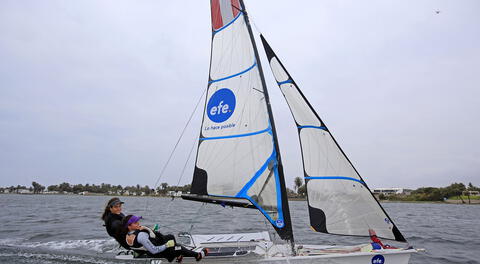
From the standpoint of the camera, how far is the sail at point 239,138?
7465mm

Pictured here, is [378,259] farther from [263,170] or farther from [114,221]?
[114,221]

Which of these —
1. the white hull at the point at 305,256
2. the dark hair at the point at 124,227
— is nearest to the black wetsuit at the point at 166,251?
the dark hair at the point at 124,227

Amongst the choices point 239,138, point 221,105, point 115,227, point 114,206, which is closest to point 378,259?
point 239,138

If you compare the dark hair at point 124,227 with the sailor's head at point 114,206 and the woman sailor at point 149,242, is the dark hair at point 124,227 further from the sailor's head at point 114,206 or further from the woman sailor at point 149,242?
the sailor's head at point 114,206

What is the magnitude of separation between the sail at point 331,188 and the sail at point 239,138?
76 centimetres

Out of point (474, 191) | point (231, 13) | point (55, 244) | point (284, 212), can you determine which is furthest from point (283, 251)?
point (474, 191)

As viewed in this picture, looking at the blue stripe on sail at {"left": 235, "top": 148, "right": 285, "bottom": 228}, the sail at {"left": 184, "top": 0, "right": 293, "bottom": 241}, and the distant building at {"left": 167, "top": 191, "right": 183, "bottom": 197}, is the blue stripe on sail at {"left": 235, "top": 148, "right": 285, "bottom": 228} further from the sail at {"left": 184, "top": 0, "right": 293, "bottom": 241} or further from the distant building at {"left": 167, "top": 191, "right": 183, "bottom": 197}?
the distant building at {"left": 167, "top": 191, "right": 183, "bottom": 197}

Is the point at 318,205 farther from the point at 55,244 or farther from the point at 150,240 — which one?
the point at 55,244

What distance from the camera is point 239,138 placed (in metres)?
7.96

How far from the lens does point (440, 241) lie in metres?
13.2

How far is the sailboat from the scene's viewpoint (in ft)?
21.9

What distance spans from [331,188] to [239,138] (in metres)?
2.79

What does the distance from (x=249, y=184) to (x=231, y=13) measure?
5.59 meters

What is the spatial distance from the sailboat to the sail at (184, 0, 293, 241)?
24mm
